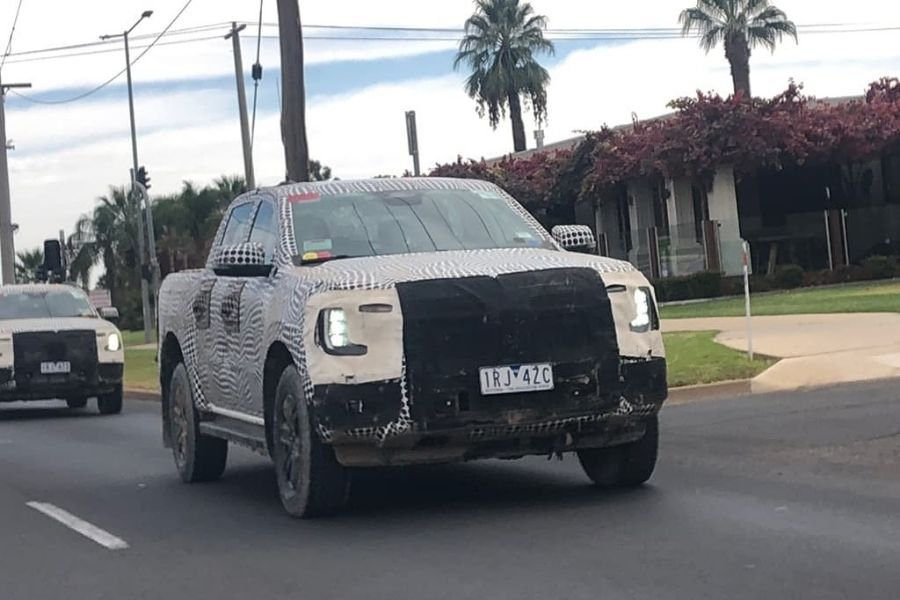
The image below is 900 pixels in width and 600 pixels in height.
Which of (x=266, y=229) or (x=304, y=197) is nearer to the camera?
(x=304, y=197)

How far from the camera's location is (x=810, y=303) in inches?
1064

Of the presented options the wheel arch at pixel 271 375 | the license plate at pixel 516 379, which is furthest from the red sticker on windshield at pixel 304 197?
the license plate at pixel 516 379

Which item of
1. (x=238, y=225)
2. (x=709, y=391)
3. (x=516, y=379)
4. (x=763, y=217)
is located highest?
(x=763, y=217)

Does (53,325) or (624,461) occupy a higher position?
(53,325)

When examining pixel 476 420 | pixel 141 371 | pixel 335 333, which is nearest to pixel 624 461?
pixel 476 420

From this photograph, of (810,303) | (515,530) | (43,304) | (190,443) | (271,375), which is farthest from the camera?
(810,303)

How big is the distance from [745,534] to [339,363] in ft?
7.43

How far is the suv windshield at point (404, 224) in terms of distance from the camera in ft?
30.7

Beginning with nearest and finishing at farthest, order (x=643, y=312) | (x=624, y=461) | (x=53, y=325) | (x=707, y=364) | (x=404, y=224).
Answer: (x=643, y=312) → (x=624, y=461) → (x=404, y=224) → (x=707, y=364) → (x=53, y=325)

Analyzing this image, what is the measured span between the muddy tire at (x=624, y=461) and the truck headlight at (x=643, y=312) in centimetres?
55

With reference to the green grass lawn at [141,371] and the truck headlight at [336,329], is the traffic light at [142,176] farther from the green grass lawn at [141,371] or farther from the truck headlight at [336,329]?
the truck headlight at [336,329]

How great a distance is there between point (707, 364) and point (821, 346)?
5.46 ft

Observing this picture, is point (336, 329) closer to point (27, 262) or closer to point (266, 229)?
point (266, 229)

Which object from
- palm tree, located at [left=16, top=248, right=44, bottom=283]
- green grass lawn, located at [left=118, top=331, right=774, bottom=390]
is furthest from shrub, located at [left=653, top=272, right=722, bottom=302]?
palm tree, located at [left=16, top=248, right=44, bottom=283]
